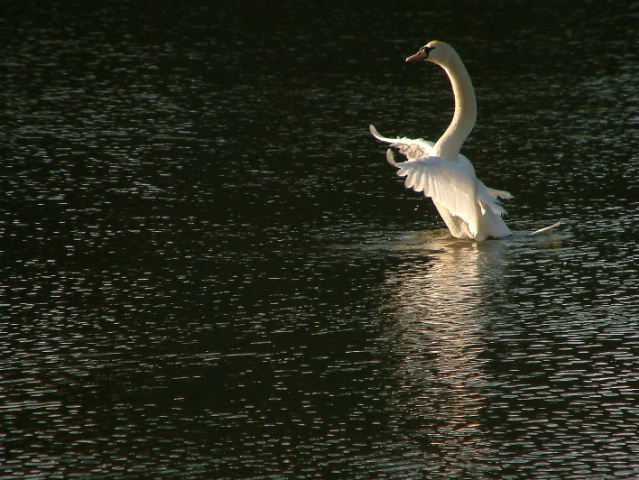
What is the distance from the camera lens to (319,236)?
896 centimetres

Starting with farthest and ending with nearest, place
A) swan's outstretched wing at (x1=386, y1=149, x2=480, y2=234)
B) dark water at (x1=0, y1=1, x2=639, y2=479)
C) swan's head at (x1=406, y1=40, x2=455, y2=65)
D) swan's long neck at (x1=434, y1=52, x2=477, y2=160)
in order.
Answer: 1. swan's head at (x1=406, y1=40, x2=455, y2=65)
2. swan's long neck at (x1=434, y1=52, x2=477, y2=160)
3. swan's outstretched wing at (x1=386, y1=149, x2=480, y2=234)
4. dark water at (x1=0, y1=1, x2=639, y2=479)

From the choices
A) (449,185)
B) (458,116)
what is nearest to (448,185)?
(449,185)

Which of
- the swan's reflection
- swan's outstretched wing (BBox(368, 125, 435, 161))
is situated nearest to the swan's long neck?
swan's outstretched wing (BBox(368, 125, 435, 161))

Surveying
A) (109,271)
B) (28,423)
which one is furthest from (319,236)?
(28,423)

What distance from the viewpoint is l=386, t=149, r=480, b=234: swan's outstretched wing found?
8539mm

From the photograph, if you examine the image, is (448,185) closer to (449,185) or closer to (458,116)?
(449,185)

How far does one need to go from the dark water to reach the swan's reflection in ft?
0.07

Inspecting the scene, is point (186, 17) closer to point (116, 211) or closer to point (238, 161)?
point (238, 161)

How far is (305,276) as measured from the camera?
8039 millimetres

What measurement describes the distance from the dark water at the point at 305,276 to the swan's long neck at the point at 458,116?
580 mm

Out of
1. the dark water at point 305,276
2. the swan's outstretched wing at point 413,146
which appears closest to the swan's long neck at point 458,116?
the swan's outstretched wing at point 413,146

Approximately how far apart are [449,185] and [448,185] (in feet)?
0.04

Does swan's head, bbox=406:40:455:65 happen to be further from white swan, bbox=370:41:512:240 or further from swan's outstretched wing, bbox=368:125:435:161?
swan's outstretched wing, bbox=368:125:435:161

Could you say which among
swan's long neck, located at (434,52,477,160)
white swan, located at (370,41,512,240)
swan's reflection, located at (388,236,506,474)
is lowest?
swan's reflection, located at (388,236,506,474)
